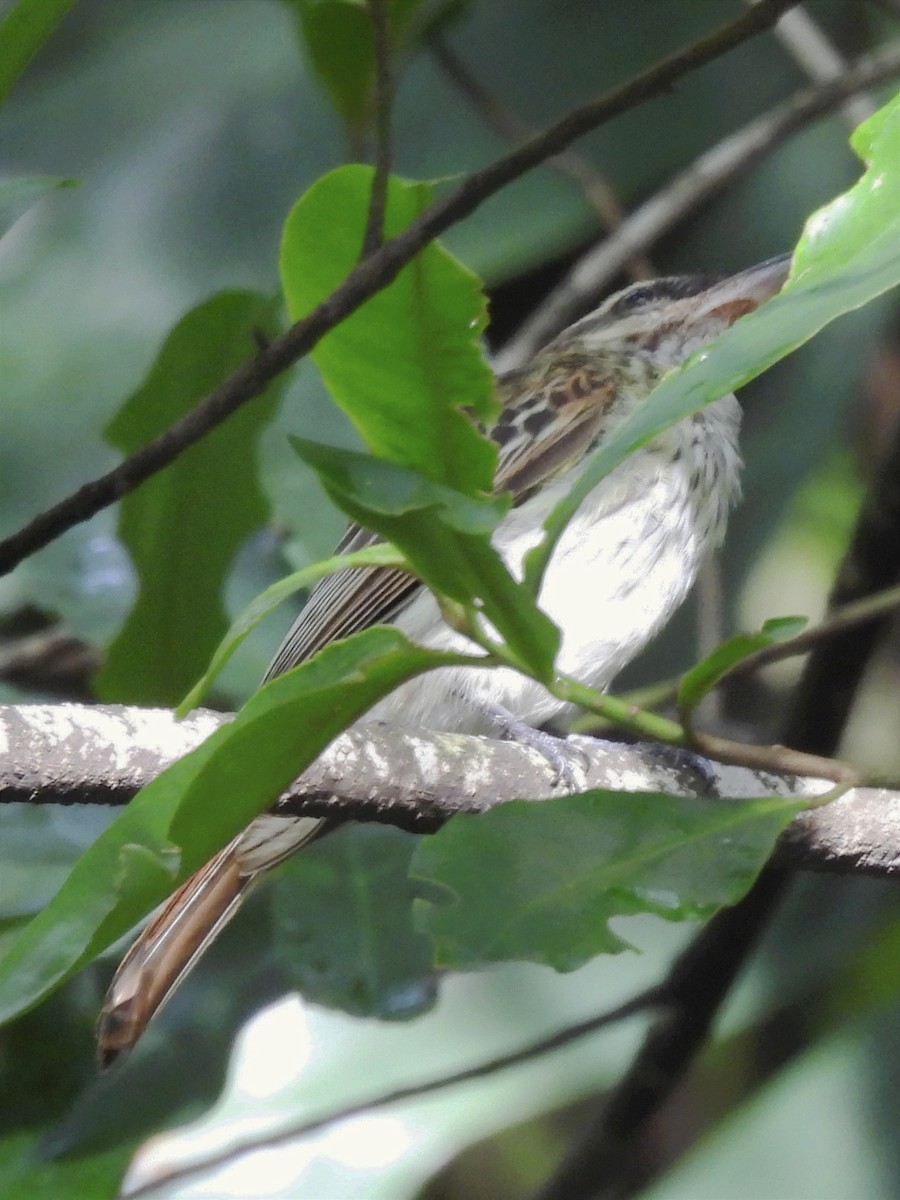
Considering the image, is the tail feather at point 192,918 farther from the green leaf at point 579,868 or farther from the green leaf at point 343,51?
the green leaf at point 343,51

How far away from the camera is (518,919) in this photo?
3.67 ft

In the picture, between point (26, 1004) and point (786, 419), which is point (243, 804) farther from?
point (786, 419)

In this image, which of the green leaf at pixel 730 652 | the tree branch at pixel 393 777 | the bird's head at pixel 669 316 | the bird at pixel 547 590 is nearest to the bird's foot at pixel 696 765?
the tree branch at pixel 393 777

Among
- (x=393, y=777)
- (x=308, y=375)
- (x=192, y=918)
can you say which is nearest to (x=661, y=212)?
(x=308, y=375)

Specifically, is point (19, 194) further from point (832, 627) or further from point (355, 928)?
point (832, 627)

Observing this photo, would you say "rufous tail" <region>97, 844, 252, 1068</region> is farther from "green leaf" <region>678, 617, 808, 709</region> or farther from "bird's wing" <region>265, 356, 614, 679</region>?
"green leaf" <region>678, 617, 808, 709</region>

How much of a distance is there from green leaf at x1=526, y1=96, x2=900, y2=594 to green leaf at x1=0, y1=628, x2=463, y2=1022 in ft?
0.45

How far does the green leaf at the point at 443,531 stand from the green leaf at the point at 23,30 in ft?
2.28

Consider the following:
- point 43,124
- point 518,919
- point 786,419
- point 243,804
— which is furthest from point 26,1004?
point 43,124

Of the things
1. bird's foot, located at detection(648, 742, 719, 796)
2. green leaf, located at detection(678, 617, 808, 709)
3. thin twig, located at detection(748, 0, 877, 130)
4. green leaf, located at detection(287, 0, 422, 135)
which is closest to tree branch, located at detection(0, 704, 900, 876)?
bird's foot, located at detection(648, 742, 719, 796)

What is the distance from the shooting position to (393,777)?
4.37ft

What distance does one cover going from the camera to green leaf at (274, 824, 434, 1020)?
1.93 metres

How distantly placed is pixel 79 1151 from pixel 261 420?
2.99 ft

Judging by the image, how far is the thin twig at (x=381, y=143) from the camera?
118cm
